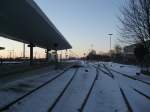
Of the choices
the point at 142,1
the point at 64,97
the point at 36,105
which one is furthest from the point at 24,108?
the point at 142,1

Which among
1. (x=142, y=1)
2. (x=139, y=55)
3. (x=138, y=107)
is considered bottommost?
(x=138, y=107)

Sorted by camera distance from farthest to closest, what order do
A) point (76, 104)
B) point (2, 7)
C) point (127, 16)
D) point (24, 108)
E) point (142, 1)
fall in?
point (127, 16), point (142, 1), point (2, 7), point (76, 104), point (24, 108)

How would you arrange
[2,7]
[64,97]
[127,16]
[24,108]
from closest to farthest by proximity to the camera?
1. [24,108]
2. [64,97]
3. [2,7]
4. [127,16]

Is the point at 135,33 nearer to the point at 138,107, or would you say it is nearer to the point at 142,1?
the point at 142,1

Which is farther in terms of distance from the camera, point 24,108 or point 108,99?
point 108,99

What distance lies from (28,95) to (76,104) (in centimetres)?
436

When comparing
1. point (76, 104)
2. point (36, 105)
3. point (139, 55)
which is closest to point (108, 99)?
point (76, 104)

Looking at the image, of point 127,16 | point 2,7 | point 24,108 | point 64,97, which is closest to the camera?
point 24,108

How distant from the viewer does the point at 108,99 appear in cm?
1647

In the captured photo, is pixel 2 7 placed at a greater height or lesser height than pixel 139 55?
greater

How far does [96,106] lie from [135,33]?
29958 mm

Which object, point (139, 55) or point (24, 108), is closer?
point (24, 108)

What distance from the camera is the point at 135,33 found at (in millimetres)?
43031

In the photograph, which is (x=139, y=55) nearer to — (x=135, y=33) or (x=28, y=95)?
(x=135, y=33)
